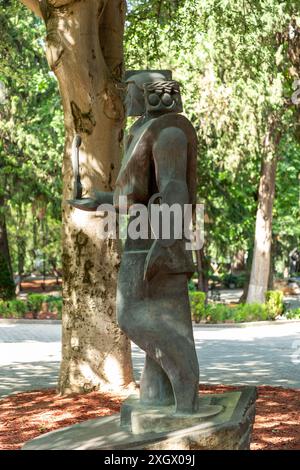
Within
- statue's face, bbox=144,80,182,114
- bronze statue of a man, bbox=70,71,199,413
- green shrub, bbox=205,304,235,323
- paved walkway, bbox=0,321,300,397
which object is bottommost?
paved walkway, bbox=0,321,300,397

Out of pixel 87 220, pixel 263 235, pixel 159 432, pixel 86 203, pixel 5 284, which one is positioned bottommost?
pixel 159 432

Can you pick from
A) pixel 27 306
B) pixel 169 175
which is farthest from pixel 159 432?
pixel 27 306

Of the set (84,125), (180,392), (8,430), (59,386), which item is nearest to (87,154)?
(84,125)

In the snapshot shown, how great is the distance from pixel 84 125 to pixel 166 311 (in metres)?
5.39

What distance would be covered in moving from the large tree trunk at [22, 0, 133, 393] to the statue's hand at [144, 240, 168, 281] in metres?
4.91

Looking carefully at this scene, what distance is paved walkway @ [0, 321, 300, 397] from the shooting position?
13125mm

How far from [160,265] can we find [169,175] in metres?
0.66

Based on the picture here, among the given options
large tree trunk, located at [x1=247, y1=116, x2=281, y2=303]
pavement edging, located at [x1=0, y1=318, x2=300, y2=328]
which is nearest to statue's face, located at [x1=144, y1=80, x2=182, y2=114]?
pavement edging, located at [x1=0, y1=318, x2=300, y2=328]

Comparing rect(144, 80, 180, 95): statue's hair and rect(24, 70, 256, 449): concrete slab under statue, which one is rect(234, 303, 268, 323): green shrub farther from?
rect(144, 80, 180, 95): statue's hair

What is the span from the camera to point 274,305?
27.8 m

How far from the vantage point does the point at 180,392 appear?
5.64m

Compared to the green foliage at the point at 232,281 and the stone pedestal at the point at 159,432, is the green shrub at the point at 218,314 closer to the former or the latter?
the stone pedestal at the point at 159,432

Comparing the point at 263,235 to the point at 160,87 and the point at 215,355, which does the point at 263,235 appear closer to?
the point at 215,355

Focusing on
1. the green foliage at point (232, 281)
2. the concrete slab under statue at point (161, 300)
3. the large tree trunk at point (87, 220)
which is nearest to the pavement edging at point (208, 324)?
the large tree trunk at point (87, 220)
